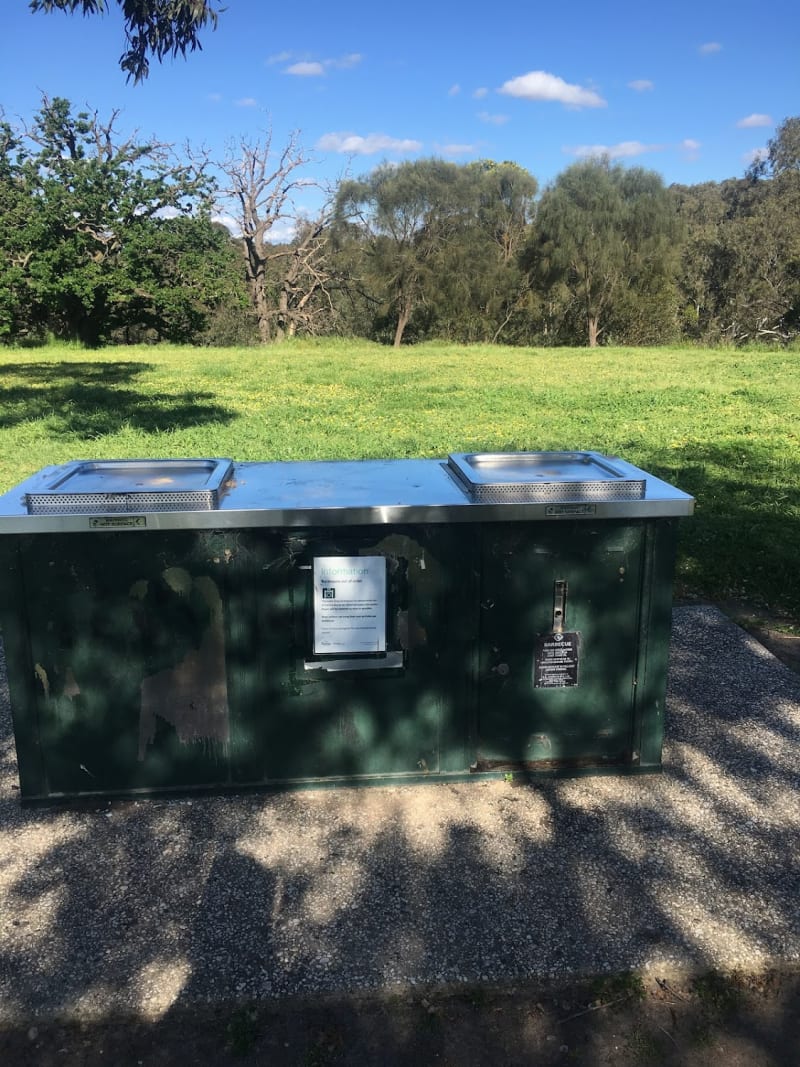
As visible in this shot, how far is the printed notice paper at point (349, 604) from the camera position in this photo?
10.9 feet

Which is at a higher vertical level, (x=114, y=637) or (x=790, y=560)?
(x=114, y=637)

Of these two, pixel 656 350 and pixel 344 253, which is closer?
pixel 656 350

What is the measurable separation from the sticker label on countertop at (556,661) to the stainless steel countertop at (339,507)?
50cm

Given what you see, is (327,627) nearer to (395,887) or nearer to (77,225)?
(395,887)

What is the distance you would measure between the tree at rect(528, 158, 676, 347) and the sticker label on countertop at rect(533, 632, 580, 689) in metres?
37.3

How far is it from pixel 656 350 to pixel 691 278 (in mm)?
13857

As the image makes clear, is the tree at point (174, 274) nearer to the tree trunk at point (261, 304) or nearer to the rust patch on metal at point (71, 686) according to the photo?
the tree trunk at point (261, 304)

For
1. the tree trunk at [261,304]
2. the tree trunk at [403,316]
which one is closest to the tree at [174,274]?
the tree trunk at [261,304]

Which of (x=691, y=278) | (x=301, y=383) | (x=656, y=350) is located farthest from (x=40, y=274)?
(x=691, y=278)

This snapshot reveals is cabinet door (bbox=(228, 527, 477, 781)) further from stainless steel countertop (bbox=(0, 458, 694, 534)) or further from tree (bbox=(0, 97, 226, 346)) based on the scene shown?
tree (bbox=(0, 97, 226, 346))

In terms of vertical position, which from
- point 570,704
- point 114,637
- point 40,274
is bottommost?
point 570,704

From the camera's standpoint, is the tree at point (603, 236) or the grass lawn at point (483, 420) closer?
the grass lawn at point (483, 420)

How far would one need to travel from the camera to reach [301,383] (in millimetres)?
19219

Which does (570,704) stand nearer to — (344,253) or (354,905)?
(354,905)
